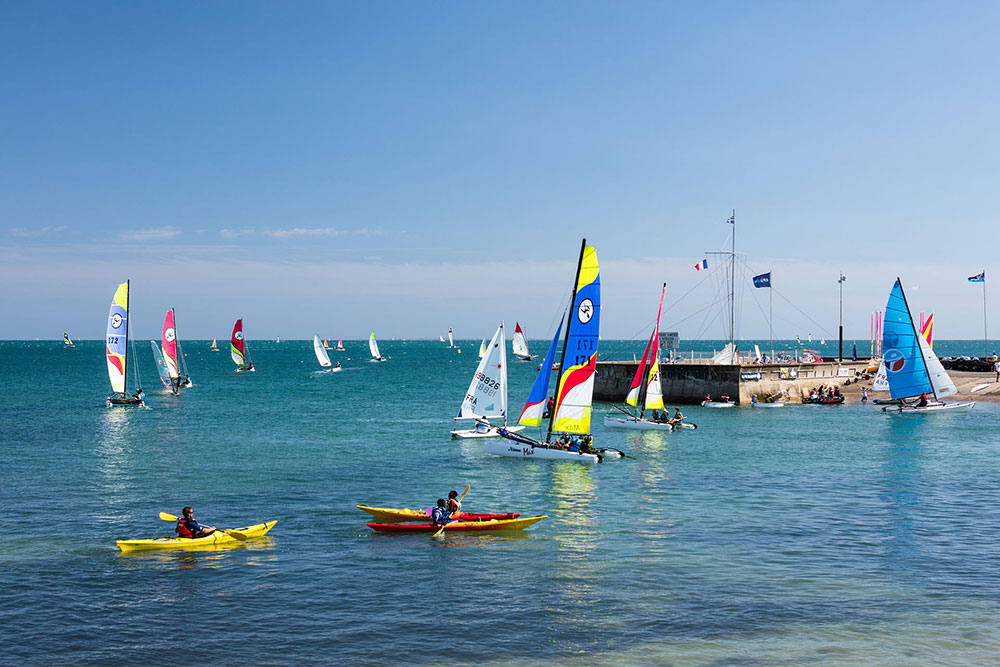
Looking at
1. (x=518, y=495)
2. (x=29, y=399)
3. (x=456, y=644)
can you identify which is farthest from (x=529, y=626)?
(x=29, y=399)

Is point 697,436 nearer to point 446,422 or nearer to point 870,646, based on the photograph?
point 446,422

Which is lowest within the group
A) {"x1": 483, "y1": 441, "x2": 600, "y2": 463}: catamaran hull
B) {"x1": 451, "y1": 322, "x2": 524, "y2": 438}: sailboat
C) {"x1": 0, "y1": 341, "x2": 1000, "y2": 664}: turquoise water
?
{"x1": 0, "y1": 341, "x2": 1000, "y2": 664}: turquoise water

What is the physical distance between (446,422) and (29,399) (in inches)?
2102

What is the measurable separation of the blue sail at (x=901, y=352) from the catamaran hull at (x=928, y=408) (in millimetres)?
1377

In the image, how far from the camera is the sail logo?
71.5 m

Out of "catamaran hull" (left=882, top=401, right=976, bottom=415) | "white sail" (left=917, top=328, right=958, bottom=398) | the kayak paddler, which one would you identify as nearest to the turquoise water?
the kayak paddler

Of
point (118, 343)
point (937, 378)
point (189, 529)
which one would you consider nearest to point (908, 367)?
point (937, 378)

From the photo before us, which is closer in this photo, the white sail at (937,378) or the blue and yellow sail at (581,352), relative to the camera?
the blue and yellow sail at (581,352)

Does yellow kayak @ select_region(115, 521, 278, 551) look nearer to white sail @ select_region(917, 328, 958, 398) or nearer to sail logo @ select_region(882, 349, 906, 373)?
sail logo @ select_region(882, 349, 906, 373)

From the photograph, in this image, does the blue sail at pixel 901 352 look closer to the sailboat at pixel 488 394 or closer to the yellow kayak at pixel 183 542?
the sailboat at pixel 488 394

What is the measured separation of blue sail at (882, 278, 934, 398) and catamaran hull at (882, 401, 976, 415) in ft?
4.52

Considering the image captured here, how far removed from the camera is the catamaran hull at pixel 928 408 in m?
70.6

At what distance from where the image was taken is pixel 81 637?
1895cm

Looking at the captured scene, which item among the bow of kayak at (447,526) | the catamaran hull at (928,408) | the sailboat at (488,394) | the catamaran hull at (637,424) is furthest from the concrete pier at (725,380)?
the bow of kayak at (447,526)
